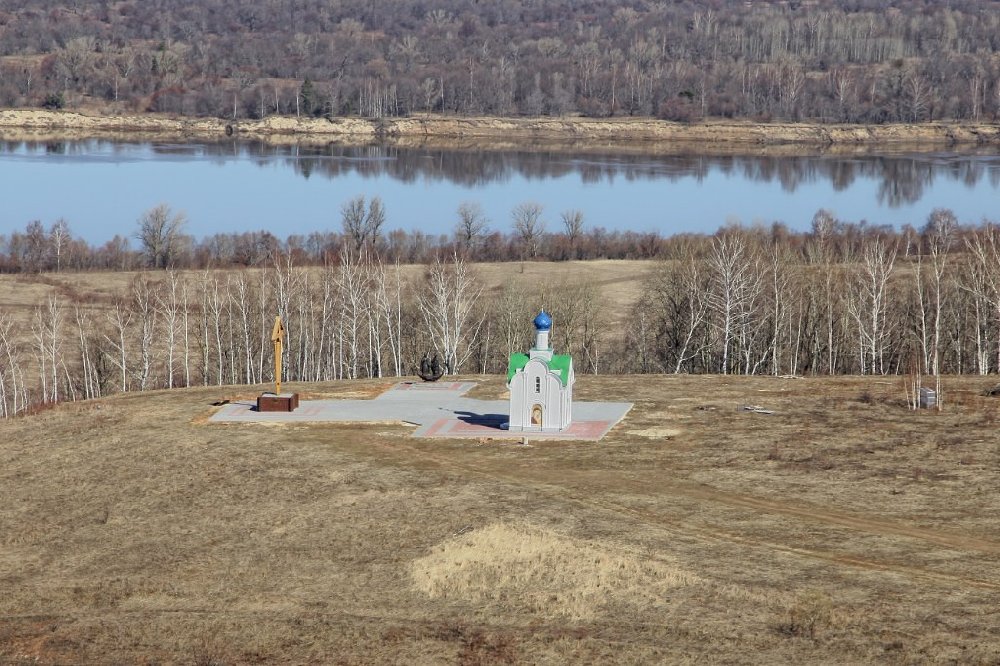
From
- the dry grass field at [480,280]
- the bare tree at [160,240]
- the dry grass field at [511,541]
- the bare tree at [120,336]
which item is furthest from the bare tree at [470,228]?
the dry grass field at [511,541]

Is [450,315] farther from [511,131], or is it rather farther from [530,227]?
[511,131]

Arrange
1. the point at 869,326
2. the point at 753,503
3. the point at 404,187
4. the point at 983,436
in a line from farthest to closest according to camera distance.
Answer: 1. the point at 404,187
2. the point at 869,326
3. the point at 983,436
4. the point at 753,503

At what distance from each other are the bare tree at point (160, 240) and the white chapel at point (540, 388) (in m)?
50.4

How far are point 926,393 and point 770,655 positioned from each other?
17.3 m

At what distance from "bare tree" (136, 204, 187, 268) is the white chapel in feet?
165

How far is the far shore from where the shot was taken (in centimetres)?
17000

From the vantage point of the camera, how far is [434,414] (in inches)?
1412

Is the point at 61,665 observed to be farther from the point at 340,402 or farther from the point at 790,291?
the point at 790,291

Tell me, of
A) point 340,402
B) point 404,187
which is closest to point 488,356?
point 340,402

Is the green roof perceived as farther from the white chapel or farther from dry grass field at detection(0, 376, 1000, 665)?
dry grass field at detection(0, 376, 1000, 665)

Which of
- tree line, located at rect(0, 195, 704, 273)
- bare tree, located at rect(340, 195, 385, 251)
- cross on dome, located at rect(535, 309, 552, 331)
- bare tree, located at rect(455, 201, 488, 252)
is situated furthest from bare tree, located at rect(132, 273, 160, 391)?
cross on dome, located at rect(535, 309, 552, 331)

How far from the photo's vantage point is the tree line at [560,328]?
182 feet

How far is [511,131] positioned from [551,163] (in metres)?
38.9

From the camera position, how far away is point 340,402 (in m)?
37.6
